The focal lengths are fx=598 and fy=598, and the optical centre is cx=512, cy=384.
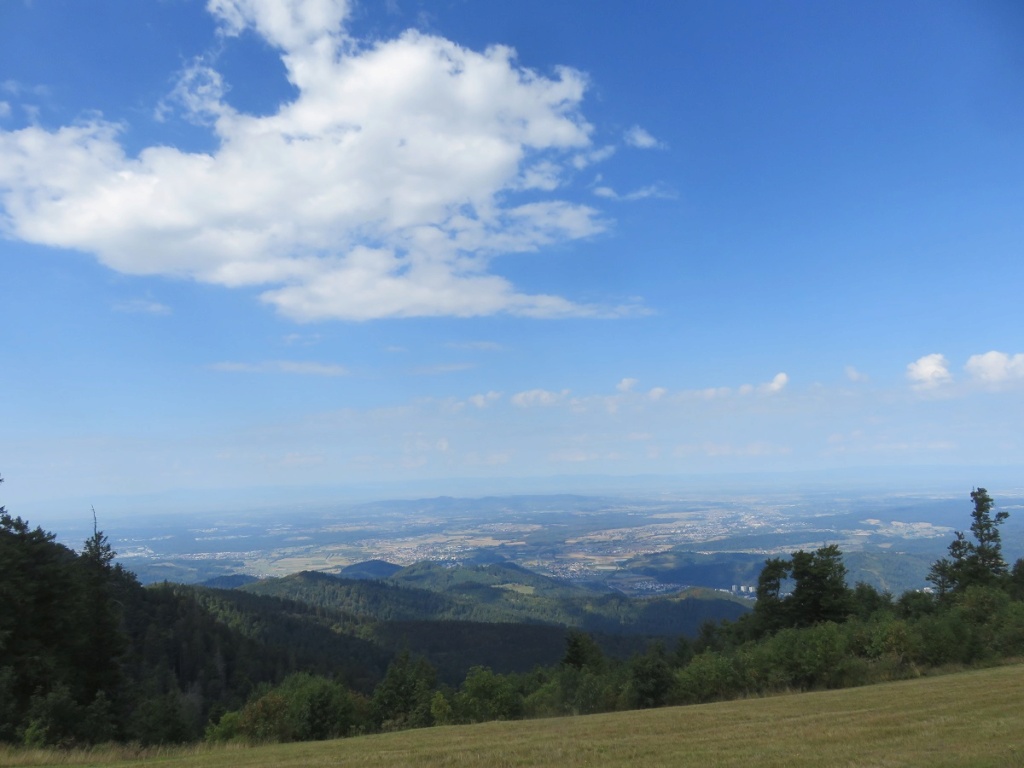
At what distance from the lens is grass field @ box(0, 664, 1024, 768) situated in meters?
9.08

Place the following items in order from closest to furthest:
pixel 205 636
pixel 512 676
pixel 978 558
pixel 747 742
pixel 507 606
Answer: pixel 747 742, pixel 978 558, pixel 512 676, pixel 205 636, pixel 507 606

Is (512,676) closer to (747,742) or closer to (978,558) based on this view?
(978,558)

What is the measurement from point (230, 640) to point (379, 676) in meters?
27.1

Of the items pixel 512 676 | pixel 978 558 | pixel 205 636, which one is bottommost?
pixel 205 636

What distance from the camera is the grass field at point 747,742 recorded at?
9.08 m

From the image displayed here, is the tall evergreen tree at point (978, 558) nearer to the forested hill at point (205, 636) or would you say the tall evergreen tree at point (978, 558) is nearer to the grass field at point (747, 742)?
the grass field at point (747, 742)

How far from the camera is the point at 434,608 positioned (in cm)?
18900

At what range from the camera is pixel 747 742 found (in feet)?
35.4

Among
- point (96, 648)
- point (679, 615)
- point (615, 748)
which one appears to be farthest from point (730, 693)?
point (679, 615)

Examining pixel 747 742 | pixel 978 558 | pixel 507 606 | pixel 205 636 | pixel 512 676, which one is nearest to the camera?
pixel 747 742

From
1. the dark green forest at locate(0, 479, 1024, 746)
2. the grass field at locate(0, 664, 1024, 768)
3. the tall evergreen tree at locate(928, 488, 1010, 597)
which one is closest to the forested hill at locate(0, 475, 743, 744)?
the dark green forest at locate(0, 479, 1024, 746)

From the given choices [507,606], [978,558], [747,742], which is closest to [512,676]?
[978,558]

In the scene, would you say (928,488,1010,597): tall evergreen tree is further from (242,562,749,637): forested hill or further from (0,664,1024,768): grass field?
(242,562,749,637): forested hill

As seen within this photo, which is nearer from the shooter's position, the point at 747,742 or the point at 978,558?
the point at 747,742
